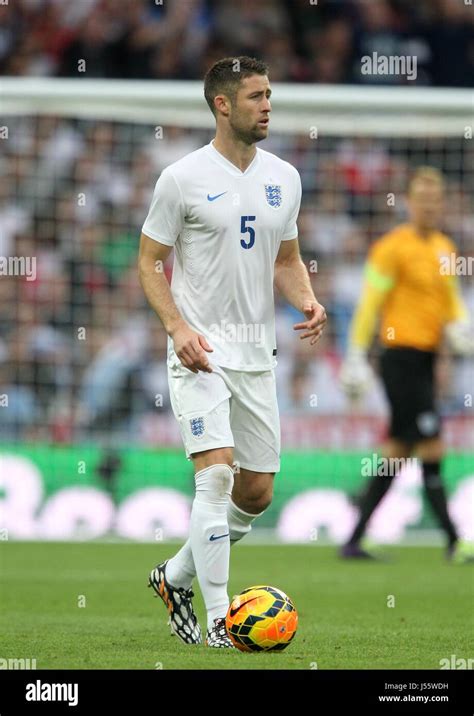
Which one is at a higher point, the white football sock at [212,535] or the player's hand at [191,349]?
the player's hand at [191,349]

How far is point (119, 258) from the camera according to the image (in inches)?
591

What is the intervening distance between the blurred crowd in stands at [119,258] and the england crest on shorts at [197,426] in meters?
7.54

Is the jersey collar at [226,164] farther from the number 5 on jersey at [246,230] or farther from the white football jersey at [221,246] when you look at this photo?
the number 5 on jersey at [246,230]

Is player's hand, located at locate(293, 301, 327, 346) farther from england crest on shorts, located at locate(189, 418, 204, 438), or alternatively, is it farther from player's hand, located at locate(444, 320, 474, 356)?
player's hand, located at locate(444, 320, 474, 356)

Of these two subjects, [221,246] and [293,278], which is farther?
[293,278]

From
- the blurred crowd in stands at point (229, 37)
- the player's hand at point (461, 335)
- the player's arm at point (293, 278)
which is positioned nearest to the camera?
the player's arm at point (293, 278)

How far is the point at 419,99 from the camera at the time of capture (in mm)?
12867

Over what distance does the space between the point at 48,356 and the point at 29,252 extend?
1.17m

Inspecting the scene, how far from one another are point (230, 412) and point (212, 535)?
0.58 meters

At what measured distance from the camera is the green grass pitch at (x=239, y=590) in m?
6.10

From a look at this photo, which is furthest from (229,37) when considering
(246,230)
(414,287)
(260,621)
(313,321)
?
(260,621)

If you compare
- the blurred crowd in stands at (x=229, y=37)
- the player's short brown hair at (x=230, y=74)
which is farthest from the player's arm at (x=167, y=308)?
the blurred crowd in stands at (x=229, y=37)

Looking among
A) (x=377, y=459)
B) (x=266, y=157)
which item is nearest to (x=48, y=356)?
(x=377, y=459)

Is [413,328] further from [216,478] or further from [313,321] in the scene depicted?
[216,478]
